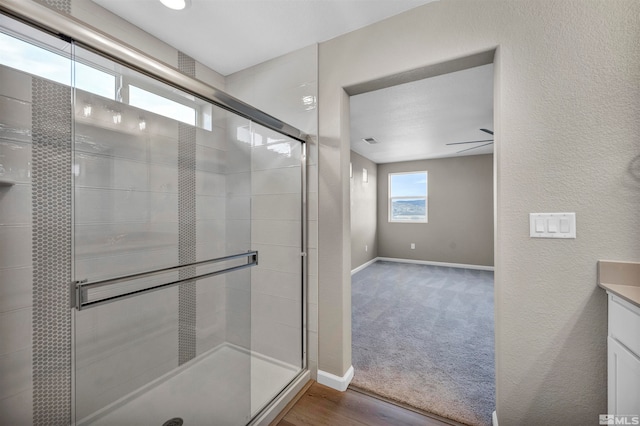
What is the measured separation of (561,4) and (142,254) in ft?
8.14

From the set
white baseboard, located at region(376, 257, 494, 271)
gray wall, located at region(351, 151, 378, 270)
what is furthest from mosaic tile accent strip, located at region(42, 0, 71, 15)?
white baseboard, located at region(376, 257, 494, 271)

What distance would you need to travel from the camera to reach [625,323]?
0.98m

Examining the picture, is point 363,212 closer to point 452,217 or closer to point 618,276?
point 452,217

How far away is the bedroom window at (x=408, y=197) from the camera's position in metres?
5.96

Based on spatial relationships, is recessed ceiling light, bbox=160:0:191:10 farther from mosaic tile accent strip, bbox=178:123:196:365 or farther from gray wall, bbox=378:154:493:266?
gray wall, bbox=378:154:493:266

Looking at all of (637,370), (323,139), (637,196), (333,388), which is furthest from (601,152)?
(333,388)

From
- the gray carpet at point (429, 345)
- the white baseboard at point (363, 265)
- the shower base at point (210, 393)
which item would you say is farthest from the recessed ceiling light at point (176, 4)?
the white baseboard at point (363, 265)

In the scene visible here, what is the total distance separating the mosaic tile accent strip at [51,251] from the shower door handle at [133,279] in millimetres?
99

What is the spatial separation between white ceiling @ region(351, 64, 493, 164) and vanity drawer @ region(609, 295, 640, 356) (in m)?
2.05

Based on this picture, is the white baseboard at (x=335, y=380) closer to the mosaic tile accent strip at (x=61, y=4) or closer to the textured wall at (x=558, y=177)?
the textured wall at (x=558, y=177)

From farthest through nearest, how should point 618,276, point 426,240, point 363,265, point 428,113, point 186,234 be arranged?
point 426,240
point 363,265
point 428,113
point 186,234
point 618,276

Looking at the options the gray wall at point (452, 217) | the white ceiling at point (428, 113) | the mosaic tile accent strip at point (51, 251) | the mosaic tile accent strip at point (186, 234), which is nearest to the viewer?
the mosaic tile accent strip at point (51, 251)

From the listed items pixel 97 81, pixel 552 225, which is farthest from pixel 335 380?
pixel 97 81

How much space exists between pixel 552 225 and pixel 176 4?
2.42m
